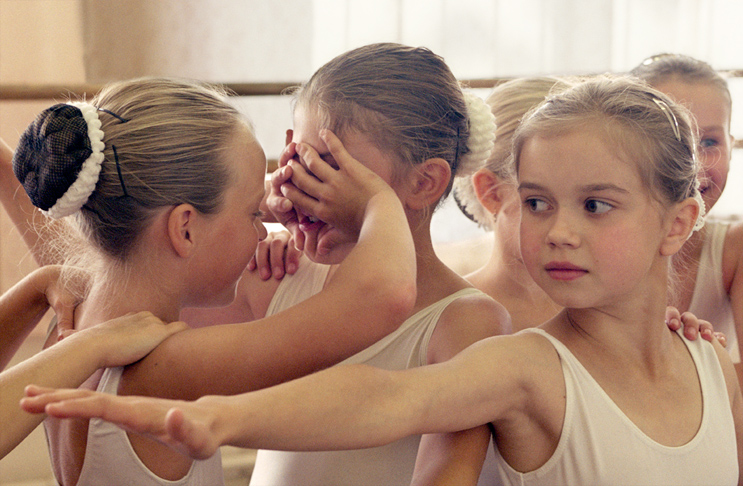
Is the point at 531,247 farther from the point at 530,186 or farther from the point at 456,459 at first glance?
the point at 456,459

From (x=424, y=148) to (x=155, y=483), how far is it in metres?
0.61

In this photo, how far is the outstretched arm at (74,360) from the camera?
80 centimetres

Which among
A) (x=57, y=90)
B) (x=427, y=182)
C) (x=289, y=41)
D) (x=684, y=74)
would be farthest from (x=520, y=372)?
(x=289, y=41)

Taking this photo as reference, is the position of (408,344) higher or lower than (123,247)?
lower

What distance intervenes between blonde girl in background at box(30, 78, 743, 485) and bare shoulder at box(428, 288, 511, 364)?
0.07 m

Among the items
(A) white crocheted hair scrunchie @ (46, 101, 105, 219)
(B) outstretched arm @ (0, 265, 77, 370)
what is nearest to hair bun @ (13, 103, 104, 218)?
(A) white crocheted hair scrunchie @ (46, 101, 105, 219)

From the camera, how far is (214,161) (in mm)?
978

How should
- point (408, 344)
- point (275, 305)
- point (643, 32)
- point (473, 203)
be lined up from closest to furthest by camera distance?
A: point (408, 344)
point (275, 305)
point (473, 203)
point (643, 32)

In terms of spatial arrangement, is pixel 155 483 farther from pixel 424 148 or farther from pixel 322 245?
pixel 424 148

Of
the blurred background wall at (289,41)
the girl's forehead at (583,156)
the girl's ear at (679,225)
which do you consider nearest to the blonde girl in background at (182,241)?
the girl's forehead at (583,156)

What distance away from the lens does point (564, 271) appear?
0.94m

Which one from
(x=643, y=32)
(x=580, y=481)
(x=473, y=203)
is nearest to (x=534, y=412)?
(x=580, y=481)

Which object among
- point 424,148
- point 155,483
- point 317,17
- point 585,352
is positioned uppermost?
point 317,17

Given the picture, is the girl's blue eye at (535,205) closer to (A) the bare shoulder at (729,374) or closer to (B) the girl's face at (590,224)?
(B) the girl's face at (590,224)
